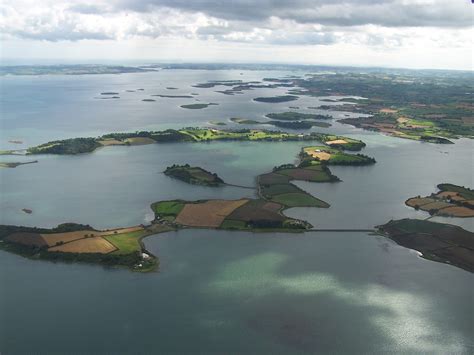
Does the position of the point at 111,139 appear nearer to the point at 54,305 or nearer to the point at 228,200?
the point at 228,200

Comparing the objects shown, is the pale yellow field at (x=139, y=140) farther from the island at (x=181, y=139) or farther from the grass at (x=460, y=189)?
the grass at (x=460, y=189)

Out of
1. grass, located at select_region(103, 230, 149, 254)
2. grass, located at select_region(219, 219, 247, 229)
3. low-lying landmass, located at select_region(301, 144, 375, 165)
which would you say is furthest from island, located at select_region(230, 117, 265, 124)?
grass, located at select_region(103, 230, 149, 254)

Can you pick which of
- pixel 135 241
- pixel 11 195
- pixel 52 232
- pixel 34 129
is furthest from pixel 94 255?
pixel 34 129

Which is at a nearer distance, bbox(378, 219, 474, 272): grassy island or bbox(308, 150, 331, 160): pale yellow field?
bbox(378, 219, 474, 272): grassy island

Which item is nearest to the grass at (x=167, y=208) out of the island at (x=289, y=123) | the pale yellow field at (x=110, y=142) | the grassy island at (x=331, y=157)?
the grassy island at (x=331, y=157)

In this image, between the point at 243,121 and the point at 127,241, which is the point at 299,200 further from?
the point at 243,121

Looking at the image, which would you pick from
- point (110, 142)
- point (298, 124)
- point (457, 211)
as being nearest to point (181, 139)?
point (110, 142)

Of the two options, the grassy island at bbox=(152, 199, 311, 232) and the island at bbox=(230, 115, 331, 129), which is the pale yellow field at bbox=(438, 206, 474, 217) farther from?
the island at bbox=(230, 115, 331, 129)
